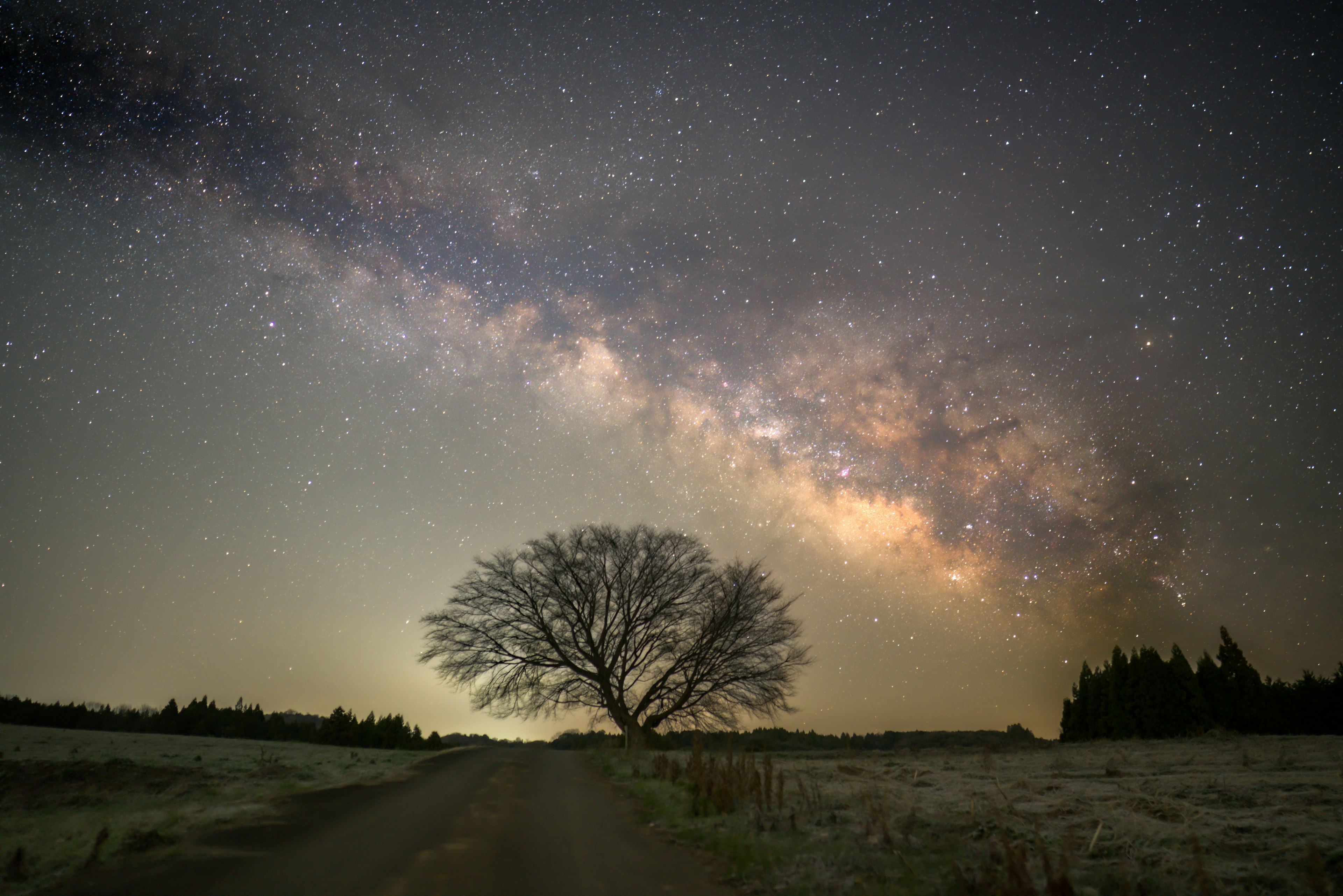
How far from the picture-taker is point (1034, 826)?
223 inches

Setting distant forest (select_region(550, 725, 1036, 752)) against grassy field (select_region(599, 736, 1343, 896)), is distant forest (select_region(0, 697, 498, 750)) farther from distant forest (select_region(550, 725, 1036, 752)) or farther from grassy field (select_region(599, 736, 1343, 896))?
grassy field (select_region(599, 736, 1343, 896))

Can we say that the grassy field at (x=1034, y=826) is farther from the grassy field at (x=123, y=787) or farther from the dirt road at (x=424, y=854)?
the grassy field at (x=123, y=787)

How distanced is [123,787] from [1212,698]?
57.2m

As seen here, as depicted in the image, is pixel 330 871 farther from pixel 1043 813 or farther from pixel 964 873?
pixel 1043 813

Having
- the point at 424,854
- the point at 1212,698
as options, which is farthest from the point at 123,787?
the point at 1212,698

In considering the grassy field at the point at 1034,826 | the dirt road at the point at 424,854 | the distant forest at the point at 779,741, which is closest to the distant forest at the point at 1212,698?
the distant forest at the point at 779,741

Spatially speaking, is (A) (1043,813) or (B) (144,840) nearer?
(B) (144,840)

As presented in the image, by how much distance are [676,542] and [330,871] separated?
2465cm

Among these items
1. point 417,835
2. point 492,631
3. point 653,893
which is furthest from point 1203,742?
point 492,631

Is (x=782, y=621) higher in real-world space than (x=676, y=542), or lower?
lower

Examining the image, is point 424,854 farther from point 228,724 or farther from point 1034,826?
point 228,724

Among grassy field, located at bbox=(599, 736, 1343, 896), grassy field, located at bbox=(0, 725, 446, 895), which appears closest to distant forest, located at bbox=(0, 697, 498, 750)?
grassy field, located at bbox=(0, 725, 446, 895)

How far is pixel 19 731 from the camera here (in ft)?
44.6

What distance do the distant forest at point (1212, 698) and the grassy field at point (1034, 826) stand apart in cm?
3891
